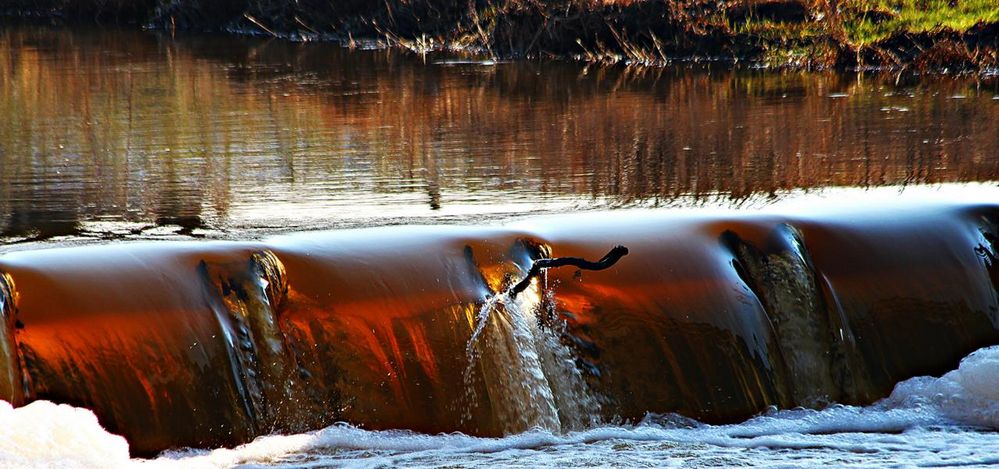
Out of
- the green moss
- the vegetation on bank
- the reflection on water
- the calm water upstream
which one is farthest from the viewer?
the green moss

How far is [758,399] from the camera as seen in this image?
6648mm

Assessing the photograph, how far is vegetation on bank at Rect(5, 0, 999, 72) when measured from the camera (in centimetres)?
1889

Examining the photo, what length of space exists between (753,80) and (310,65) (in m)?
6.17

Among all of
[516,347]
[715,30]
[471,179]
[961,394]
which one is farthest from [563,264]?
[715,30]

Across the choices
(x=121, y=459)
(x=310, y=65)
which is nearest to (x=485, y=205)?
(x=121, y=459)

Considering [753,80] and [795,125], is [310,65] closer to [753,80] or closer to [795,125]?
[753,80]

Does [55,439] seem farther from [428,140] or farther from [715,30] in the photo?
[715,30]

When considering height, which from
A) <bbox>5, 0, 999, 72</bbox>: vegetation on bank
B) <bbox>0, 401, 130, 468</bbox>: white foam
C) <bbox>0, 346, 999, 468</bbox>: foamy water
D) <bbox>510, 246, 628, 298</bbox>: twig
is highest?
<bbox>5, 0, 999, 72</bbox>: vegetation on bank

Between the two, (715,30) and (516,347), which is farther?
(715,30)

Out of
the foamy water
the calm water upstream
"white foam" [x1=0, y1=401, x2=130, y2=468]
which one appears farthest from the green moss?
"white foam" [x1=0, y1=401, x2=130, y2=468]

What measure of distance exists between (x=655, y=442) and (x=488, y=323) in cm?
94

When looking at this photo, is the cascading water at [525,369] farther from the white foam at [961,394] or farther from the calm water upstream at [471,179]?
the white foam at [961,394]

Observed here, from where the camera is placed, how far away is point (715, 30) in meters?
20.3

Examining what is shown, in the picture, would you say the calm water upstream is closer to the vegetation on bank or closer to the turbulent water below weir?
the turbulent water below weir
